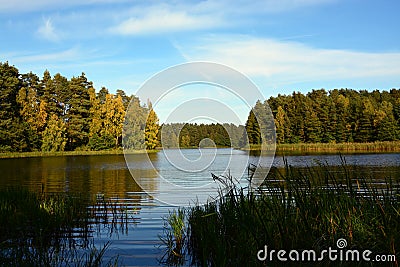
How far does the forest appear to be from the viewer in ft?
164

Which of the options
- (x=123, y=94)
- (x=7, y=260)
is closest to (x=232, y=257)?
(x=7, y=260)

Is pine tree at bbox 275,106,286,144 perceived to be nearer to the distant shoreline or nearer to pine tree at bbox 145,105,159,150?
the distant shoreline

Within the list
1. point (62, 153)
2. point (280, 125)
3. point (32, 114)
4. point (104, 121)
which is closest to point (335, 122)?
point (280, 125)

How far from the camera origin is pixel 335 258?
5242 mm

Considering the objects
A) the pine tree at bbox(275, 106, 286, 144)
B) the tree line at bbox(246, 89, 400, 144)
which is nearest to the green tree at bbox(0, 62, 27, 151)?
the tree line at bbox(246, 89, 400, 144)

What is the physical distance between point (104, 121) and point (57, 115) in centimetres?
632

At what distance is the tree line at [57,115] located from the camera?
165 feet

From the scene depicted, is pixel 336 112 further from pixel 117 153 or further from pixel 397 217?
pixel 397 217

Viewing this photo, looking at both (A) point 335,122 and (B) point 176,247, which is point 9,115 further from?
(B) point 176,247

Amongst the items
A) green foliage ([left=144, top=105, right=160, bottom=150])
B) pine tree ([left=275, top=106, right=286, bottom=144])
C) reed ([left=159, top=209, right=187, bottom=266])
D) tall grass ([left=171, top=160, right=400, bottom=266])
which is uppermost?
pine tree ([left=275, top=106, right=286, bottom=144])

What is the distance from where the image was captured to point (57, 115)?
5856cm

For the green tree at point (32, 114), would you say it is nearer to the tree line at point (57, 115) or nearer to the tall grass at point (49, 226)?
the tree line at point (57, 115)

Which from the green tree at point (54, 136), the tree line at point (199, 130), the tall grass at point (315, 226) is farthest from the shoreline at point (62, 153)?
the tall grass at point (315, 226)

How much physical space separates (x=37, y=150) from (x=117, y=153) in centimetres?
1005
